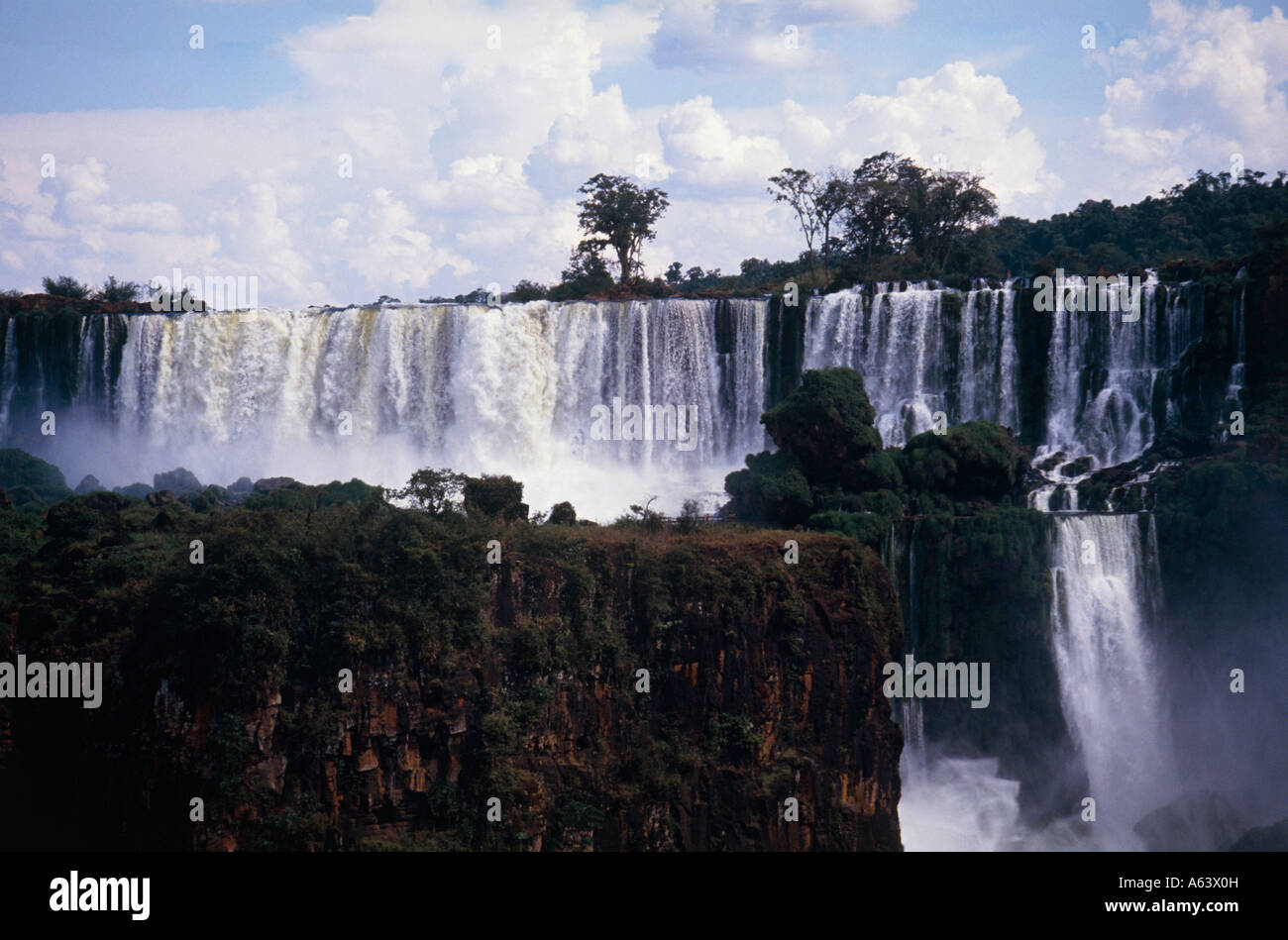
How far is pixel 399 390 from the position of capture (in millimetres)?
41781

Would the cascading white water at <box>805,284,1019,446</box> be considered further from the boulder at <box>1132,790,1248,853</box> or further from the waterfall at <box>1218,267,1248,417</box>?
the boulder at <box>1132,790,1248,853</box>

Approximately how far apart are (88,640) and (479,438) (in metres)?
21.1

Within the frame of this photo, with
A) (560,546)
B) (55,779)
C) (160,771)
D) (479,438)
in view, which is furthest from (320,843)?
(479,438)

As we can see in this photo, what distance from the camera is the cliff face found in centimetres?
2023

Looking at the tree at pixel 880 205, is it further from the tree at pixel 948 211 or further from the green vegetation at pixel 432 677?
the green vegetation at pixel 432 677

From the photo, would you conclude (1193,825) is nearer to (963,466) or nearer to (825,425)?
Answer: (963,466)

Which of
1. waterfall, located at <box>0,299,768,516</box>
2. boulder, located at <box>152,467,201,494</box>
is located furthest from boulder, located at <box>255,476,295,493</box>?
waterfall, located at <box>0,299,768,516</box>

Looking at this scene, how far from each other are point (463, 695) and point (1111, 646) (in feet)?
52.6

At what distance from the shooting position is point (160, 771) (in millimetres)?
19859

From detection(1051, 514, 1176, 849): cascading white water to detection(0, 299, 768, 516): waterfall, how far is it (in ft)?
38.3

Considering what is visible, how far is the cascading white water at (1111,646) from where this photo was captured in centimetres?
3080

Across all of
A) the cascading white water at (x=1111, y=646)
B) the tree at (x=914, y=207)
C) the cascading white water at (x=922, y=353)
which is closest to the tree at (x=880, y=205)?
the tree at (x=914, y=207)

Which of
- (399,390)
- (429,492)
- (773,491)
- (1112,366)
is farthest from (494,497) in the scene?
(1112,366)

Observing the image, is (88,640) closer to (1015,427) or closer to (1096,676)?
(1096,676)
